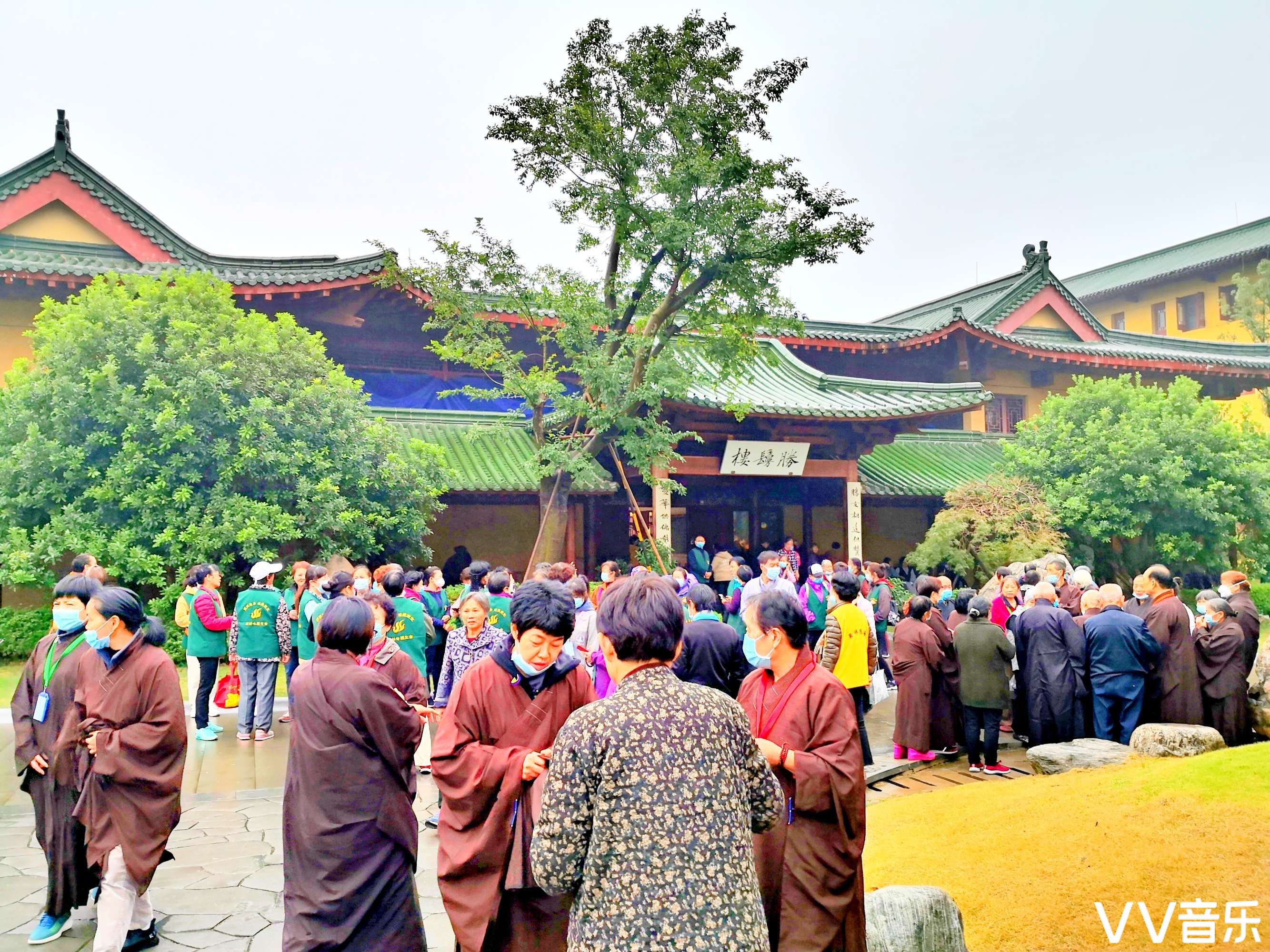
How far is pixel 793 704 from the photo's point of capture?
12.1 feet

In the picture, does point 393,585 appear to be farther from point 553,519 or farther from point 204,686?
point 553,519

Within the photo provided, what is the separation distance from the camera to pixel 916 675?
880 cm

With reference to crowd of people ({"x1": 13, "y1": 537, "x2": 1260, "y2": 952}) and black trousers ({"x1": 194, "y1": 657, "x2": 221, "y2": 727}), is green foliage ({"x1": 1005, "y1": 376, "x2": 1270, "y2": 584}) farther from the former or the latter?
black trousers ({"x1": 194, "y1": 657, "x2": 221, "y2": 727})

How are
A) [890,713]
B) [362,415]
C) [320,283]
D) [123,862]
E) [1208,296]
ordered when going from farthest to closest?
1. [1208,296]
2. [320,283]
3. [362,415]
4. [890,713]
5. [123,862]

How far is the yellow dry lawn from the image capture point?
475 cm

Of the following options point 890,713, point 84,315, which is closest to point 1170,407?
point 890,713

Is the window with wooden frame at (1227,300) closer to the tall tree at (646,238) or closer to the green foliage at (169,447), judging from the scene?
the tall tree at (646,238)

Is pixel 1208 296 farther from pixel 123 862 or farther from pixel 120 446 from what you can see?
pixel 123 862

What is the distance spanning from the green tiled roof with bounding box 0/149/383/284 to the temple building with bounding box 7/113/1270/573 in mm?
31

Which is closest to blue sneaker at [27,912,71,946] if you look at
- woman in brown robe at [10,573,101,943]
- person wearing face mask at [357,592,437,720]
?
woman in brown robe at [10,573,101,943]

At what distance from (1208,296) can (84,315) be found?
37.7 metres

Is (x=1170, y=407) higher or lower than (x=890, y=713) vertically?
higher

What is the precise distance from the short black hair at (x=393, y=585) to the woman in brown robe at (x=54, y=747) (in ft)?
8.62

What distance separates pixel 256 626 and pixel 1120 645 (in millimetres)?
8305
